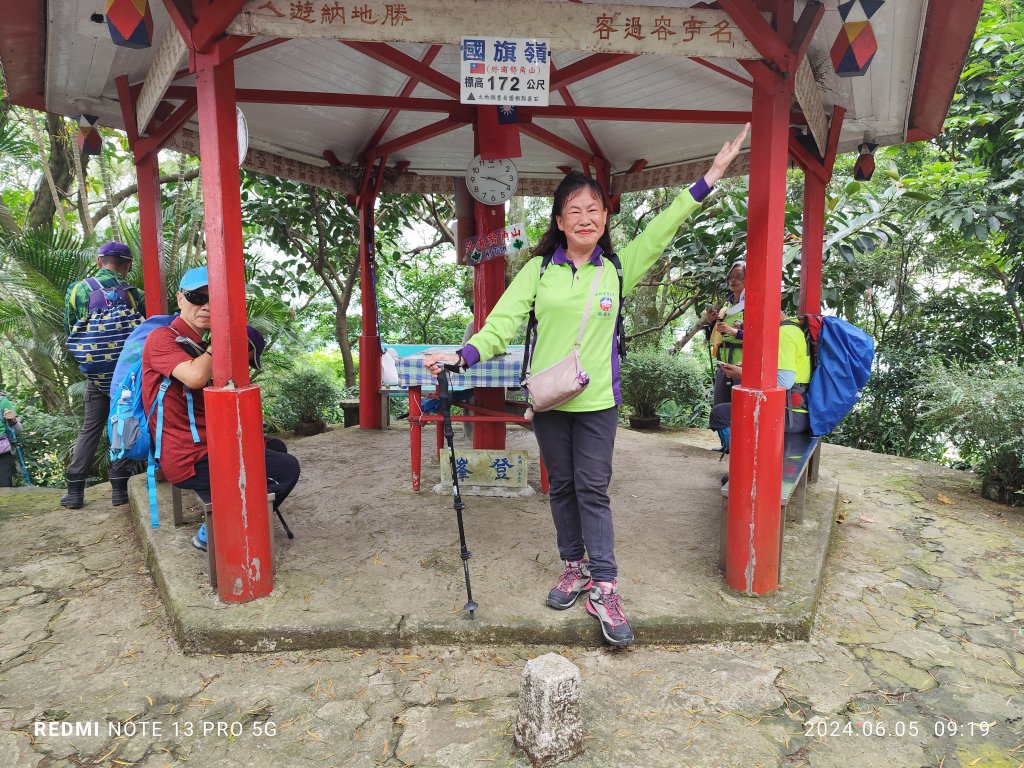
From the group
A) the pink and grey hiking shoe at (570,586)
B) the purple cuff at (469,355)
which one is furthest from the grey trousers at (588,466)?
the purple cuff at (469,355)

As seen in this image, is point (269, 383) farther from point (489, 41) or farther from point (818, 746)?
point (818, 746)

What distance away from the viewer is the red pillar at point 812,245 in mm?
5004

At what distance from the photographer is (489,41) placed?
289 cm

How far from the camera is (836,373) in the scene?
430cm

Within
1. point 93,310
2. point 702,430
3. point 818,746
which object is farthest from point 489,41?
point 702,430

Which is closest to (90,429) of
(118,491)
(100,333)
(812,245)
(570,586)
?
(118,491)

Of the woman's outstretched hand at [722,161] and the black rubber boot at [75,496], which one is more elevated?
the woman's outstretched hand at [722,161]

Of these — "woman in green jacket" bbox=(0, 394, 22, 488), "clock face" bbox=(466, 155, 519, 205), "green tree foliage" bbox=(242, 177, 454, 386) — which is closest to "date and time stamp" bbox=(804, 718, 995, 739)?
"clock face" bbox=(466, 155, 519, 205)

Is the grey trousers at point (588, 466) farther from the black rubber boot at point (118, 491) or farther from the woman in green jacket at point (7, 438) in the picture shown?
the woman in green jacket at point (7, 438)

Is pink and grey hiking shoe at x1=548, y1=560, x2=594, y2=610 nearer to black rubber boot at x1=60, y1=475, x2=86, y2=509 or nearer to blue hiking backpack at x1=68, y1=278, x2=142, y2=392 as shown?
blue hiking backpack at x1=68, y1=278, x2=142, y2=392

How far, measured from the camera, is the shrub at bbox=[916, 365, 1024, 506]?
4992 millimetres

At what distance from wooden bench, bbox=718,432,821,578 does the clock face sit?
8.59 ft

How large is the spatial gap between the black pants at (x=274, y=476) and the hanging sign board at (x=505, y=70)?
6.98ft

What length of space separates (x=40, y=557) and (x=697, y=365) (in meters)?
7.37
